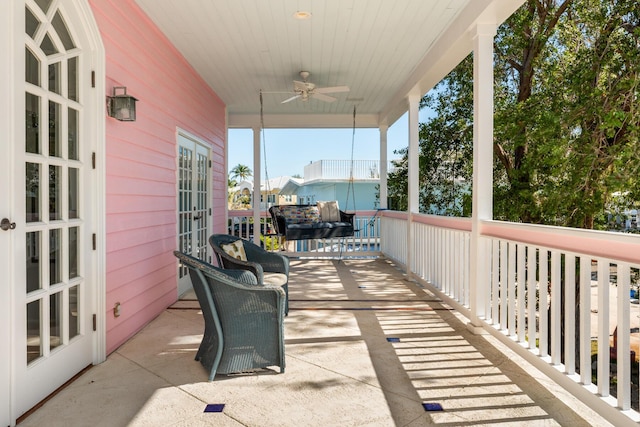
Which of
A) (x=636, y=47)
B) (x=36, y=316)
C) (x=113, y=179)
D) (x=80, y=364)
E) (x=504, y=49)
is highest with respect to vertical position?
(x=504, y=49)

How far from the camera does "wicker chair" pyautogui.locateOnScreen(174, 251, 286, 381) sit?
2.64 m

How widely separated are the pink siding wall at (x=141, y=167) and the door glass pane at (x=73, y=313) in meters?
0.35

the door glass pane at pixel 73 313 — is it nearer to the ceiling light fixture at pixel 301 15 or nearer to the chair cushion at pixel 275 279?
the chair cushion at pixel 275 279

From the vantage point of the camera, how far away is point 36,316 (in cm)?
232

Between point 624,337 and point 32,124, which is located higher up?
point 32,124

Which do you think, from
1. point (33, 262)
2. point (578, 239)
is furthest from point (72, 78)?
point (578, 239)

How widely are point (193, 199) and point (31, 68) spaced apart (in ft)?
10.7

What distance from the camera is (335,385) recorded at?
2.56 metres

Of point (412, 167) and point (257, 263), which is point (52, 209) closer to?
point (257, 263)

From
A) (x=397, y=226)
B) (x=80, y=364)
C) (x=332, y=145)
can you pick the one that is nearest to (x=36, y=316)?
(x=80, y=364)

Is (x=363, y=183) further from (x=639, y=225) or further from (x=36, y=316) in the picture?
(x=36, y=316)

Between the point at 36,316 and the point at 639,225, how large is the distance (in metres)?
6.77

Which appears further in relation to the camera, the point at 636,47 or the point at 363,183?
the point at 363,183

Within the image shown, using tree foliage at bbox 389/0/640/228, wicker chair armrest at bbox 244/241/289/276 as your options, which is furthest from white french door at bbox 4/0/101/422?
tree foliage at bbox 389/0/640/228
